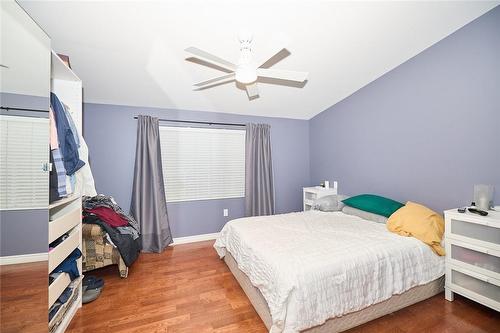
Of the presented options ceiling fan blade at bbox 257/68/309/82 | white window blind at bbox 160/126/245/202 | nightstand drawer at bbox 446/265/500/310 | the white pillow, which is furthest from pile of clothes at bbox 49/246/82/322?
nightstand drawer at bbox 446/265/500/310

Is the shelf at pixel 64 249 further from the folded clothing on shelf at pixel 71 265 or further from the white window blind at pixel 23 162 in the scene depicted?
the white window blind at pixel 23 162

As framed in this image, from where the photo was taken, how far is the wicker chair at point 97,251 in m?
2.29

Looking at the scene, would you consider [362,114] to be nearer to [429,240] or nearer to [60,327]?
[429,240]

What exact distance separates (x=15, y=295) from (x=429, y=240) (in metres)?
3.25

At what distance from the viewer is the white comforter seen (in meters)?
1.40

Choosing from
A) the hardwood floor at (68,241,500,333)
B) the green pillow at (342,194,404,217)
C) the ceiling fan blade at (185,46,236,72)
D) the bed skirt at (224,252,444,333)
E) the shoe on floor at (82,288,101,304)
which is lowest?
the hardwood floor at (68,241,500,333)

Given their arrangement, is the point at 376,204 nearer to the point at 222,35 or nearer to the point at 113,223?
the point at 222,35

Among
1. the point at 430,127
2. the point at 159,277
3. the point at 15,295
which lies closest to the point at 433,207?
the point at 430,127

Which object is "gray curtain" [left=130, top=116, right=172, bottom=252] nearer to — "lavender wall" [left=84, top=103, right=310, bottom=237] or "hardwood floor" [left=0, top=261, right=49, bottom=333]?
"lavender wall" [left=84, top=103, right=310, bottom=237]

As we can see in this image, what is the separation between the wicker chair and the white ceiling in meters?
1.90

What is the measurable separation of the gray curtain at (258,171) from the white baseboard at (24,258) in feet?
9.27

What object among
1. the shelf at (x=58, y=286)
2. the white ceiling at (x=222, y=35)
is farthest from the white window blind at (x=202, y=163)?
the shelf at (x=58, y=286)

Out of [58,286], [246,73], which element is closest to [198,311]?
[58,286]

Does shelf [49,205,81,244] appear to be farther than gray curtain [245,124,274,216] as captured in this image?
No
